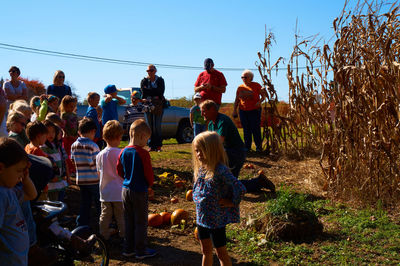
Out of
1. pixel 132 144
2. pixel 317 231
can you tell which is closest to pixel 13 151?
pixel 132 144

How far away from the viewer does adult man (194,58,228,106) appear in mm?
9062

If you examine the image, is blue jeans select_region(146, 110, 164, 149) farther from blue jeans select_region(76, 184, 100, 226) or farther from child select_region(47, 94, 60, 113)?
blue jeans select_region(76, 184, 100, 226)

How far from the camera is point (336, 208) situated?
587 cm

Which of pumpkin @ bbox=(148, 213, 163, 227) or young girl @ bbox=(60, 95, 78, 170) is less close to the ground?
young girl @ bbox=(60, 95, 78, 170)

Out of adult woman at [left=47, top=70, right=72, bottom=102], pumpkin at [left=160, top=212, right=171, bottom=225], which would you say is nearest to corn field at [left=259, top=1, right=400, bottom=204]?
pumpkin at [left=160, top=212, right=171, bottom=225]

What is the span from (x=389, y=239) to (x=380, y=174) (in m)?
1.45

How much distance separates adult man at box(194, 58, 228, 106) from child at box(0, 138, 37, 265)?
668 cm

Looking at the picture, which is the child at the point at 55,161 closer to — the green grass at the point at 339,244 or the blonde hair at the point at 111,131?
the blonde hair at the point at 111,131

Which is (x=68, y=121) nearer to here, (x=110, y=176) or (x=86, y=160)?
(x=86, y=160)

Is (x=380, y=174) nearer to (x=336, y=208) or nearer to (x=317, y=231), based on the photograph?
(x=336, y=208)

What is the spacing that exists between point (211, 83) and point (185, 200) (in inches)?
126

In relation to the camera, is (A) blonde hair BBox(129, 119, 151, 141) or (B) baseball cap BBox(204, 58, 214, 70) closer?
(A) blonde hair BBox(129, 119, 151, 141)

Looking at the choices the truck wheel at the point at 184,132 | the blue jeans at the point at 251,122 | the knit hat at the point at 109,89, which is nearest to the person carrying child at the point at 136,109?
the knit hat at the point at 109,89

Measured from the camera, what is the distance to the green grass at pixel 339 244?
166 inches
